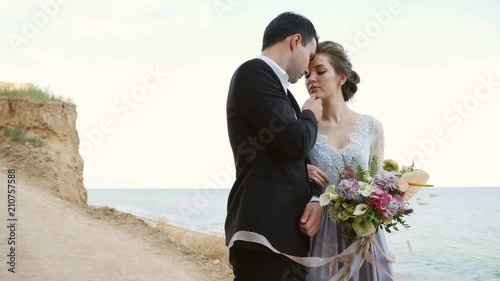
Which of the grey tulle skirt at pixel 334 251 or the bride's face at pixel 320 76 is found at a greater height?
the bride's face at pixel 320 76

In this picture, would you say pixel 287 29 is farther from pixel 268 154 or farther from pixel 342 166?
pixel 342 166

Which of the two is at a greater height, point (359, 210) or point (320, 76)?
point (320, 76)

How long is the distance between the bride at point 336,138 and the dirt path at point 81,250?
5.01m

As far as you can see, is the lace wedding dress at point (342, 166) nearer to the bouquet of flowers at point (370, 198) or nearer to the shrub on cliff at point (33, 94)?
the bouquet of flowers at point (370, 198)

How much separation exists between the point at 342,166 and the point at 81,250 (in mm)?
6077

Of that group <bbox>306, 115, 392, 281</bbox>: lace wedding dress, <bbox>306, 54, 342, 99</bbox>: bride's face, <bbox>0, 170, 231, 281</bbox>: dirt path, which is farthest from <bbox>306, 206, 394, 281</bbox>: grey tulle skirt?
<bbox>0, 170, 231, 281</bbox>: dirt path

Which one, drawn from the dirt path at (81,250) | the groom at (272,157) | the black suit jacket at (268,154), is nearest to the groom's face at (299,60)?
the groom at (272,157)

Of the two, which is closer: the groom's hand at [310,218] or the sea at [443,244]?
the groom's hand at [310,218]

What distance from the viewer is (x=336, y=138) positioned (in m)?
3.27

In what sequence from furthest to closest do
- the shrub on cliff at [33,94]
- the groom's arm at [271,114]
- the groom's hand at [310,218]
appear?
the shrub on cliff at [33,94] < the groom's hand at [310,218] < the groom's arm at [271,114]

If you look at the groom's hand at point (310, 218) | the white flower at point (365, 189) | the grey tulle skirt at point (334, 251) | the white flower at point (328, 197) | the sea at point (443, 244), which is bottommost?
the sea at point (443, 244)

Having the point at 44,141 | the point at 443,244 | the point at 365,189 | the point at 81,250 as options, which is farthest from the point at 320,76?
the point at 443,244

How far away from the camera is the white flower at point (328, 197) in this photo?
2.51 metres

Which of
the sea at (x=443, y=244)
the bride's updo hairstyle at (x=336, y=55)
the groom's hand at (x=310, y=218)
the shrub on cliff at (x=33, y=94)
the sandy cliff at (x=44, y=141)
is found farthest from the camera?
the sea at (x=443, y=244)
